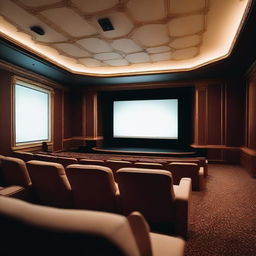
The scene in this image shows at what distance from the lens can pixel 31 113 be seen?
209 inches

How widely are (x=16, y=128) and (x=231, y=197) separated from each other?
5.26 m

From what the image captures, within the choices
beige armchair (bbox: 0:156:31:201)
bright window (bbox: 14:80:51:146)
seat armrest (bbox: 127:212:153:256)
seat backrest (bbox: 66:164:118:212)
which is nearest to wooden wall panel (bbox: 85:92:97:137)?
bright window (bbox: 14:80:51:146)

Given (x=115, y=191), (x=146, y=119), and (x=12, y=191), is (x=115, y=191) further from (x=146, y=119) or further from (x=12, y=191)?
(x=146, y=119)

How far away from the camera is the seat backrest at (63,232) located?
18.6 inches

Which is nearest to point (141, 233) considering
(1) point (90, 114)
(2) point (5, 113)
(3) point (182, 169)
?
(3) point (182, 169)

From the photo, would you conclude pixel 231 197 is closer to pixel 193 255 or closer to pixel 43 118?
pixel 193 255

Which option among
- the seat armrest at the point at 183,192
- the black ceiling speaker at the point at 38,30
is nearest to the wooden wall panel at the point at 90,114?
the black ceiling speaker at the point at 38,30

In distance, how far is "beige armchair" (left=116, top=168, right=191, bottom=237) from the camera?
57.6 inches

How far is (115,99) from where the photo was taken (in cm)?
769

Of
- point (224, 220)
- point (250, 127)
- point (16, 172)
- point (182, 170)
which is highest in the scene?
point (250, 127)

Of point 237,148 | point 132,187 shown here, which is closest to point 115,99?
point 237,148

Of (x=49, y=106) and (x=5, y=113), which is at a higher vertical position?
(x=49, y=106)

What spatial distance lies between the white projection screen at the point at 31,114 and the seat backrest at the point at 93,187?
155 inches

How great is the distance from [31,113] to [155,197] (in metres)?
5.04
